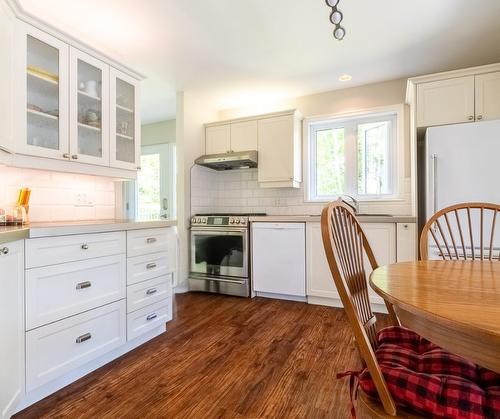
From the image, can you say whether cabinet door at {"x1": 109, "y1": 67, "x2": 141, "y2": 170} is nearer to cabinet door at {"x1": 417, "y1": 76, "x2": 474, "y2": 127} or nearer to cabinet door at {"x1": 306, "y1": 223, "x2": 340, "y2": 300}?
cabinet door at {"x1": 306, "y1": 223, "x2": 340, "y2": 300}

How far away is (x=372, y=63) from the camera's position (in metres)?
2.81

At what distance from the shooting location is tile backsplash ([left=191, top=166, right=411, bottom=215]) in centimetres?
364

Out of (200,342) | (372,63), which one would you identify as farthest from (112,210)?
→ (372,63)

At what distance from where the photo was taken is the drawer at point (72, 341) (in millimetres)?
1417

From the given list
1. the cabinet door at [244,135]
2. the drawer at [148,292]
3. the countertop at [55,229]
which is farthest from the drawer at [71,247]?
the cabinet door at [244,135]

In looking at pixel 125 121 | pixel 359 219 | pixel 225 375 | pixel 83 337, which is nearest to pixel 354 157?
pixel 359 219

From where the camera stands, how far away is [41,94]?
186 centimetres

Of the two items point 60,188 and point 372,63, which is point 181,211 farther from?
point 372,63

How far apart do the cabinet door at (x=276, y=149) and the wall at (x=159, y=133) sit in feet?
6.37

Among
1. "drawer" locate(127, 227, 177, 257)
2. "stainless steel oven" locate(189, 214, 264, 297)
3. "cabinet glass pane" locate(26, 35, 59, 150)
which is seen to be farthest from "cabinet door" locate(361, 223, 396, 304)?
"cabinet glass pane" locate(26, 35, 59, 150)

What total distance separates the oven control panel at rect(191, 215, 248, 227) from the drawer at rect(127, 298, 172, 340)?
46.0 inches

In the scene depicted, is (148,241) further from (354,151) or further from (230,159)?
(354,151)

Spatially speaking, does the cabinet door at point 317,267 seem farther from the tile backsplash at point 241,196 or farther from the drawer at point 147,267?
the drawer at point 147,267

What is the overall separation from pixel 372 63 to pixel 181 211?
2551 millimetres
